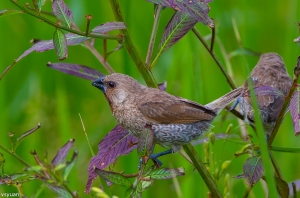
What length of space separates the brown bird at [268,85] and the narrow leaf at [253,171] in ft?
1.34

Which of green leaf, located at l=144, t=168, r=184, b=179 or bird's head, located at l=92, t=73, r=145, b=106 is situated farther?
bird's head, located at l=92, t=73, r=145, b=106

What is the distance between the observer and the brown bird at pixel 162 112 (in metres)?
2.61

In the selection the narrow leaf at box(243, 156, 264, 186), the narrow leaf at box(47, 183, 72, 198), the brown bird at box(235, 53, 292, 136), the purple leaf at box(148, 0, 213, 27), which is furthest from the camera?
the brown bird at box(235, 53, 292, 136)

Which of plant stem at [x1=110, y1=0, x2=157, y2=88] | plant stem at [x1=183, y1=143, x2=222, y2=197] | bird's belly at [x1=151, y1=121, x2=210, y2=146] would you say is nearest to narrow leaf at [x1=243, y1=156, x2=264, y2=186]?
plant stem at [x1=183, y1=143, x2=222, y2=197]

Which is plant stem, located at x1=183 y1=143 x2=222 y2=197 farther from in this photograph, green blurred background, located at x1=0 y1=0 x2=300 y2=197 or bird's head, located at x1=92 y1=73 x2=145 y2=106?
green blurred background, located at x1=0 y1=0 x2=300 y2=197

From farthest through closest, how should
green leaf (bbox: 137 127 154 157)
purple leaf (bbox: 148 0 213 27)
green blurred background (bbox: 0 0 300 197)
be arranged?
green blurred background (bbox: 0 0 300 197) < purple leaf (bbox: 148 0 213 27) < green leaf (bbox: 137 127 154 157)

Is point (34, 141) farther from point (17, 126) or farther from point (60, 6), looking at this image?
point (60, 6)

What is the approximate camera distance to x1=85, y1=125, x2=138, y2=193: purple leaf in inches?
89.7

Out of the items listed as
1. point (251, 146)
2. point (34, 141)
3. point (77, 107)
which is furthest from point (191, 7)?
point (77, 107)

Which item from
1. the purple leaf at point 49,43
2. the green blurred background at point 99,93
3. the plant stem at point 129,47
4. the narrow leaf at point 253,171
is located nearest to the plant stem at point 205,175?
the narrow leaf at point 253,171

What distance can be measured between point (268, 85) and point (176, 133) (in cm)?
A: 95

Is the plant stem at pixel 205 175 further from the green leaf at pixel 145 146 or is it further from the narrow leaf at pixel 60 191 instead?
the narrow leaf at pixel 60 191

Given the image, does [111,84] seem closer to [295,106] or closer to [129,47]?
[129,47]

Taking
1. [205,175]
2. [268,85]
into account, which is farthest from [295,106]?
[268,85]
